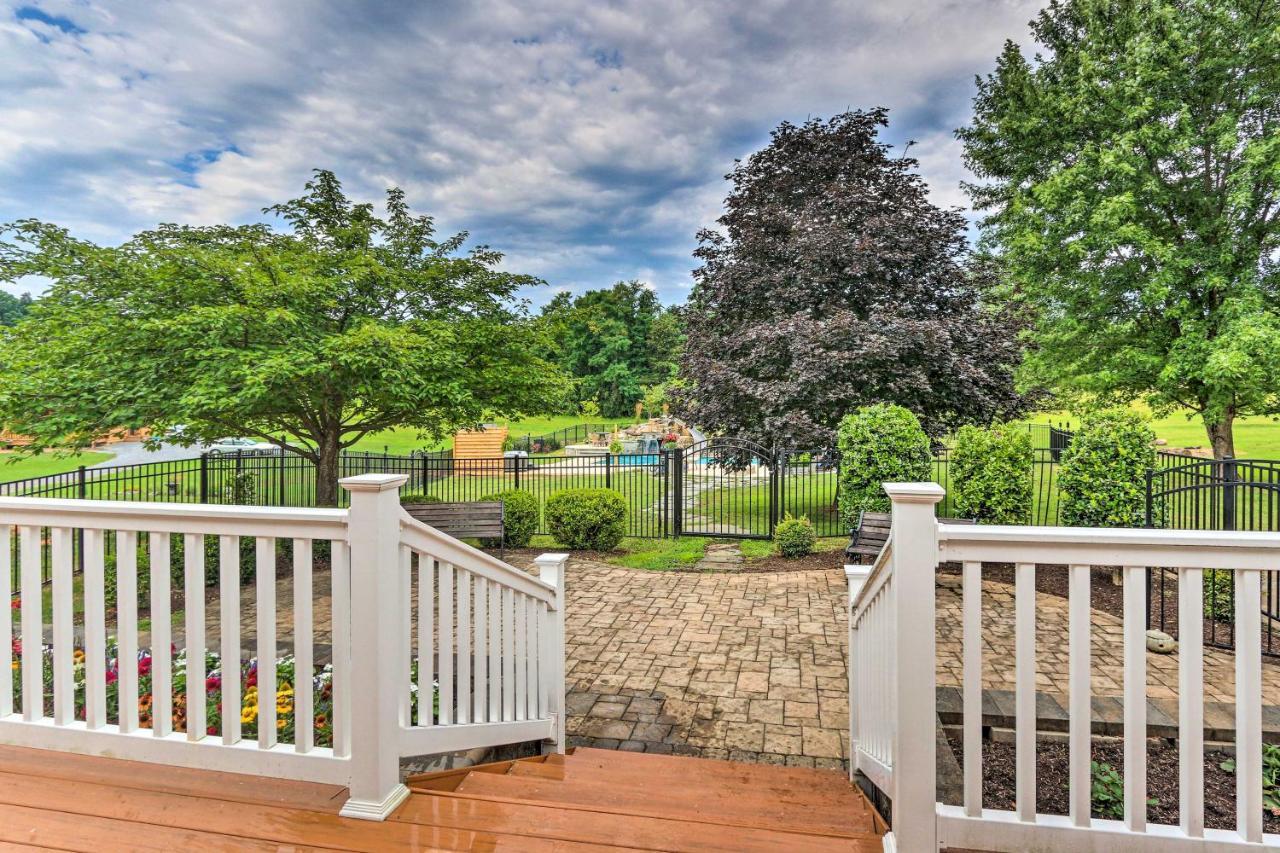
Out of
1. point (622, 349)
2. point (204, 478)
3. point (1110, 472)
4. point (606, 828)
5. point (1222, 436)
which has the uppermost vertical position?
point (622, 349)

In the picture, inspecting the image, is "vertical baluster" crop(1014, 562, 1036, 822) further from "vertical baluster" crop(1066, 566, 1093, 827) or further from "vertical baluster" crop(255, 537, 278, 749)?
"vertical baluster" crop(255, 537, 278, 749)

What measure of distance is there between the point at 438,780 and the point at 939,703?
238 centimetres

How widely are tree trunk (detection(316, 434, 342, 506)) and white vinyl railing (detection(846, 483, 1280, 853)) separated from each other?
293 inches

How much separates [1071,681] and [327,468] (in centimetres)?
795

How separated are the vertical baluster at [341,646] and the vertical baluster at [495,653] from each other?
1.93 feet

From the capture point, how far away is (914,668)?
1499 millimetres

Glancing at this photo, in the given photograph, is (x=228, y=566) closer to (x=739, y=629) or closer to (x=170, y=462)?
(x=739, y=629)

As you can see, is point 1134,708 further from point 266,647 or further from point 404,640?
point 266,647

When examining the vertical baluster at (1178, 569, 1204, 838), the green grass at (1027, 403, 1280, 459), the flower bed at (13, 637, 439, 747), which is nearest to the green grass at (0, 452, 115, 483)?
the flower bed at (13, 637, 439, 747)

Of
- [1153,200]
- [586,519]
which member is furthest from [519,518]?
[1153,200]

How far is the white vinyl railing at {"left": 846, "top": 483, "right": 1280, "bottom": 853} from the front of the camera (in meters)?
1.45

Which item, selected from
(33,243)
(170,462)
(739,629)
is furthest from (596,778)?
(170,462)

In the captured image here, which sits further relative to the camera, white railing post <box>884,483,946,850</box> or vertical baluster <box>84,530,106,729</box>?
vertical baluster <box>84,530,106,729</box>

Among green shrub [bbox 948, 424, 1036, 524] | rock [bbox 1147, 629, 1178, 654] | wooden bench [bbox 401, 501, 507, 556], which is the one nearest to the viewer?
rock [bbox 1147, 629, 1178, 654]
